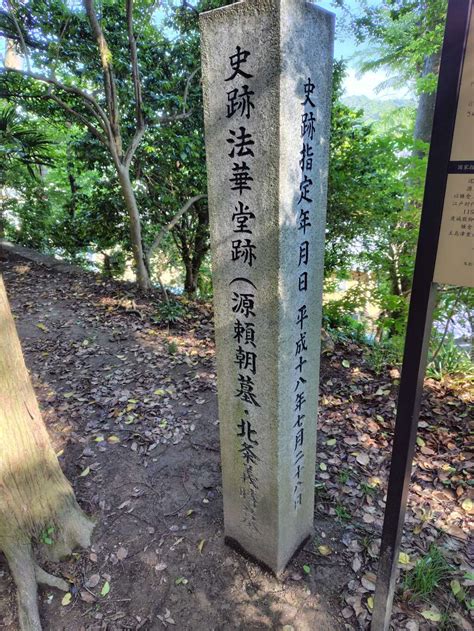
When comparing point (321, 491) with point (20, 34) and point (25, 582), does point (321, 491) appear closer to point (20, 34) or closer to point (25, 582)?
point (25, 582)

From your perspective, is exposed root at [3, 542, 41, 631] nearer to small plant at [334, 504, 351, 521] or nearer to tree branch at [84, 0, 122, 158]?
small plant at [334, 504, 351, 521]

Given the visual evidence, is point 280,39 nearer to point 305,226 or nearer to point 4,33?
point 305,226

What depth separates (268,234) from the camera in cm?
164

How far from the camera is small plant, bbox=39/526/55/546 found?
92.5 inches

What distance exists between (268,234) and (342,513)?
230cm

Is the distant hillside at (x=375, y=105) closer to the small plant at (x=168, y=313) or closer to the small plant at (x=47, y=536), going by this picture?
the small plant at (x=168, y=313)

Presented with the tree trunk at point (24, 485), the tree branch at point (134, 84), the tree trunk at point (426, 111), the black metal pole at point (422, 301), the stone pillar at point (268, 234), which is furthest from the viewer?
the tree trunk at point (426, 111)

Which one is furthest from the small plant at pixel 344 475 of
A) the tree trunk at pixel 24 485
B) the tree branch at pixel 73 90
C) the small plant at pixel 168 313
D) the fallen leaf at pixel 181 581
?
the tree branch at pixel 73 90

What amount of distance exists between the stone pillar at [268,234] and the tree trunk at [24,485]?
45.1 inches

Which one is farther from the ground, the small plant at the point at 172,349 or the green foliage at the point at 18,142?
the green foliage at the point at 18,142

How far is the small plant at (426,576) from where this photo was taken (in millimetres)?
2219

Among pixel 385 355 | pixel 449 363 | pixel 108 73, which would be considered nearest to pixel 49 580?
pixel 385 355

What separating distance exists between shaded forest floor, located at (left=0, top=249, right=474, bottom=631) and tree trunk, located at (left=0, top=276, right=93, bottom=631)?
0.14 meters

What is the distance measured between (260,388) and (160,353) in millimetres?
3286
